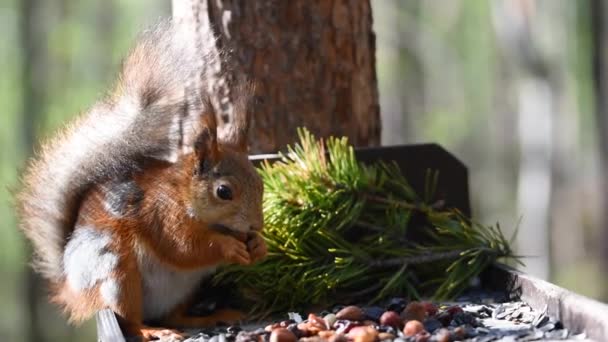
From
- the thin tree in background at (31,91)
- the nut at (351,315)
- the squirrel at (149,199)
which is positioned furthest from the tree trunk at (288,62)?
the thin tree in background at (31,91)

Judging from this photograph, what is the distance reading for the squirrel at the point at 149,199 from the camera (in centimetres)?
205

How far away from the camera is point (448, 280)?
2.22 m

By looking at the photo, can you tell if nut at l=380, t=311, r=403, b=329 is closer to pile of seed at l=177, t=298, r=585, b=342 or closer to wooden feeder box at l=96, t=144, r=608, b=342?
pile of seed at l=177, t=298, r=585, b=342

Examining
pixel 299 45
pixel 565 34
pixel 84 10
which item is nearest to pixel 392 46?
pixel 565 34

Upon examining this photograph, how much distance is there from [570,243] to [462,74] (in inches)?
240

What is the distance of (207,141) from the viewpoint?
6.79ft

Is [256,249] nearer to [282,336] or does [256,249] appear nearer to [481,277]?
[282,336]

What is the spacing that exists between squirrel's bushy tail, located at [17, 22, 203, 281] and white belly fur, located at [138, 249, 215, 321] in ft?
0.74

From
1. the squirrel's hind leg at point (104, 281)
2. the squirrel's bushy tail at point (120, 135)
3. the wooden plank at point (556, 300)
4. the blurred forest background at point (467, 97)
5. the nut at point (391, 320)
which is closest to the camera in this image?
the wooden plank at point (556, 300)

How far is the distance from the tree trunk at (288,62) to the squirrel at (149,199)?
337mm

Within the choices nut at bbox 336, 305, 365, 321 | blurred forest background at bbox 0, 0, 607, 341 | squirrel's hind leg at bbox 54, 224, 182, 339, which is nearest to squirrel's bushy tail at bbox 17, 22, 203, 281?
squirrel's hind leg at bbox 54, 224, 182, 339

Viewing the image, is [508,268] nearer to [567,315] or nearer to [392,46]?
[567,315]

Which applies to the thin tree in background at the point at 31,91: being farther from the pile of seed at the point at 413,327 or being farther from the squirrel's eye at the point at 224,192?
the pile of seed at the point at 413,327

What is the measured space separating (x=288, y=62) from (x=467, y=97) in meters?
18.9
